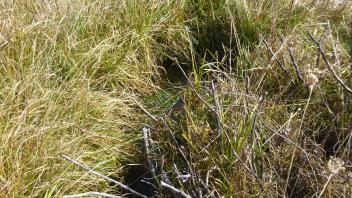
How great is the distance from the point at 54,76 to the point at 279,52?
58.8 inches

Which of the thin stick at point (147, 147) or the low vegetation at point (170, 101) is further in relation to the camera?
the thin stick at point (147, 147)

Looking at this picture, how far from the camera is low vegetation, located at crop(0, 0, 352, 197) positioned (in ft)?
8.39

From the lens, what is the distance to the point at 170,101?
3521 millimetres

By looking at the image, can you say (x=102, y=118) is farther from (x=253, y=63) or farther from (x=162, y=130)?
(x=253, y=63)

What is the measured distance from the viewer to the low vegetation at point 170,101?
101 inches

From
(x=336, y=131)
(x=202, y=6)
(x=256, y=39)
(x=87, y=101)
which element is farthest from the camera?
(x=202, y=6)

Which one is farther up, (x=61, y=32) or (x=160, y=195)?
(x=61, y=32)

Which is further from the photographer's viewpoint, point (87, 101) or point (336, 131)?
point (87, 101)

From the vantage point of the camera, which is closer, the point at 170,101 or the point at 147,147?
the point at 147,147

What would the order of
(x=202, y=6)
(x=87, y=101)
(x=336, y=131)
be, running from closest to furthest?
(x=336, y=131) < (x=87, y=101) < (x=202, y=6)

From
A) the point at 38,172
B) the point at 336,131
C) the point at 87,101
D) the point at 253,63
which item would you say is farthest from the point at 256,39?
the point at 38,172

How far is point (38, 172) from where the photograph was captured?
2547 millimetres

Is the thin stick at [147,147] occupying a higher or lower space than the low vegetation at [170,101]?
lower

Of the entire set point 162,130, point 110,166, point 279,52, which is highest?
point 279,52
